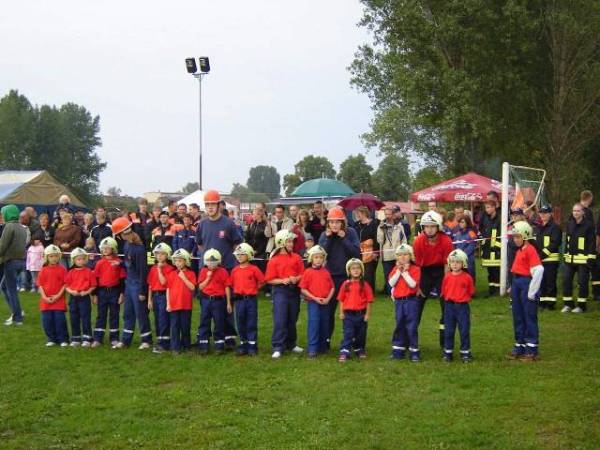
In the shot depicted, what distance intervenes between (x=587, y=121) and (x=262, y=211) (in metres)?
17.0

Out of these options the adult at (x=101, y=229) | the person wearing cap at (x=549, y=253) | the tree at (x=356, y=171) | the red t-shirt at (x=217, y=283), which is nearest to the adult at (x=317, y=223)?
the adult at (x=101, y=229)

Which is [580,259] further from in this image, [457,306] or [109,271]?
[109,271]

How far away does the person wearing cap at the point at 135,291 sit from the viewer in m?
10.5

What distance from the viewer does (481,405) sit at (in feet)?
22.9

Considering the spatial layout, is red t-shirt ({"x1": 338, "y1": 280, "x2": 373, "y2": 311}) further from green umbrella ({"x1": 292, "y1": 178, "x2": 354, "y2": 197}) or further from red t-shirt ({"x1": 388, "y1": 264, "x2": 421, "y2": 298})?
green umbrella ({"x1": 292, "y1": 178, "x2": 354, "y2": 197})

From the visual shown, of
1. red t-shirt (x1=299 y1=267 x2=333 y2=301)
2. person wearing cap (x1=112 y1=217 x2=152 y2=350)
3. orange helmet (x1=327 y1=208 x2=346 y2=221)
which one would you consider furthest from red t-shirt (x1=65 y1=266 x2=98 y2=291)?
orange helmet (x1=327 y1=208 x2=346 y2=221)

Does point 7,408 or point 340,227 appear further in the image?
point 340,227

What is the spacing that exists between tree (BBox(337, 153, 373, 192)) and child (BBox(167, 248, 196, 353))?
72.4 meters

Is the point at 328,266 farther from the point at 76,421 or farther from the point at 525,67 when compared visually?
the point at 525,67

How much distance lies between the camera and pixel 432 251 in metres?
9.63

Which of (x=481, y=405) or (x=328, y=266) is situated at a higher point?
(x=328, y=266)

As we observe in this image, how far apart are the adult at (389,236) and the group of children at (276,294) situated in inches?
209

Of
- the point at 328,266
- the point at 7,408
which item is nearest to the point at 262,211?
the point at 328,266

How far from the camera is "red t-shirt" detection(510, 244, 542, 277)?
29.6 feet
